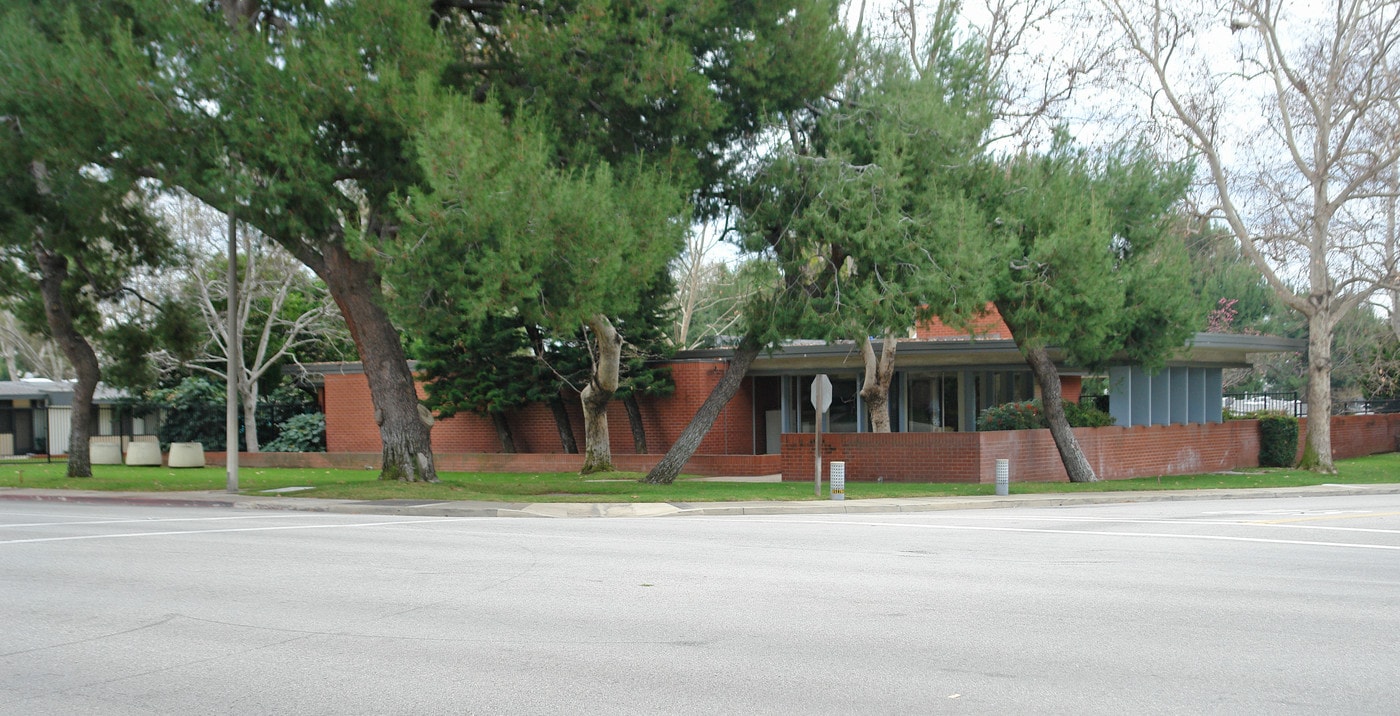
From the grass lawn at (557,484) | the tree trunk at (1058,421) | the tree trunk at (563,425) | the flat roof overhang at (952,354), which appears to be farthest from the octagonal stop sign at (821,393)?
the tree trunk at (563,425)

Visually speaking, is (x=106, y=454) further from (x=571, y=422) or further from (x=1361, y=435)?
(x=1361, y=435)

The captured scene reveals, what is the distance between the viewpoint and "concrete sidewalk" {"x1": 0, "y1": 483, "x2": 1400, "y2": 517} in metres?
20.5

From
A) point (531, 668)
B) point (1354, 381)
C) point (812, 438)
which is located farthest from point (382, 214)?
point (1354, 381)

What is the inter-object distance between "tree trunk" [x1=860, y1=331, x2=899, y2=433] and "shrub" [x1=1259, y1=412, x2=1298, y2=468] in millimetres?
13265

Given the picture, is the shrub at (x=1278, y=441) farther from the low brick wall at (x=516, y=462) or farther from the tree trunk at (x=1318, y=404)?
the low brick wall at (x=516, y=462)

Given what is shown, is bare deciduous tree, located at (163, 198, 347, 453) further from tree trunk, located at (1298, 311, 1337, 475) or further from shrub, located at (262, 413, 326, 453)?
tree trunk, located at (1298, 311, 1337, 475)

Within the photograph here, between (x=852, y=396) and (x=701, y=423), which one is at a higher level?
(x=852, y=396)

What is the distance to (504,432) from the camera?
A: 36031 mm

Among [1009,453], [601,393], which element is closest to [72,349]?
[601,393]

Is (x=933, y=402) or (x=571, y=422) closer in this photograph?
(x=933, y=402)

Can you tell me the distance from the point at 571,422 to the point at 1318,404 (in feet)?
72.3

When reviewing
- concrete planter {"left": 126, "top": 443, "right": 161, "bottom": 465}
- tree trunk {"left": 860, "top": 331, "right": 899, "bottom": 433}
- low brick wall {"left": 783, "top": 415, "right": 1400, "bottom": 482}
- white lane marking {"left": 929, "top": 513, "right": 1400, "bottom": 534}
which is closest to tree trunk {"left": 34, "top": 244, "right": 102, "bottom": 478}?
concrete planter {"left": 126, "top": 443, "right": 161, "bottom": 465}

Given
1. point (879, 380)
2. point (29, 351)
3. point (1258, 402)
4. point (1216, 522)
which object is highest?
point (29, 351)

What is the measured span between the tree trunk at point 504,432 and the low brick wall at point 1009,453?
34.7ft
